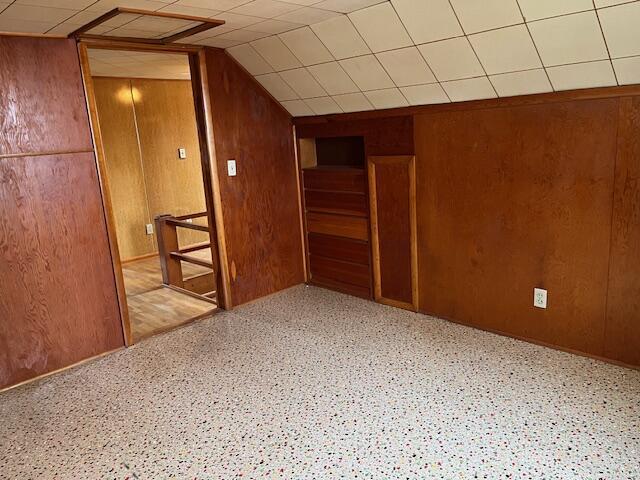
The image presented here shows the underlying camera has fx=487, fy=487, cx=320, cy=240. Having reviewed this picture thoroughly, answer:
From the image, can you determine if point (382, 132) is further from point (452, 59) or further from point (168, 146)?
point (168, 146)

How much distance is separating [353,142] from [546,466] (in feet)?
9.29

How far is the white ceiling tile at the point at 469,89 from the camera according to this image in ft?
9.10

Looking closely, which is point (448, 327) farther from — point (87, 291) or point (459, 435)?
point (87, 291)

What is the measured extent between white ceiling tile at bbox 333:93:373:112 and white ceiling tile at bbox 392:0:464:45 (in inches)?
32.1

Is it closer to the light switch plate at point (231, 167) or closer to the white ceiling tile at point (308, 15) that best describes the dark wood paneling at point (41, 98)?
the light switch plate at point (231, 167)

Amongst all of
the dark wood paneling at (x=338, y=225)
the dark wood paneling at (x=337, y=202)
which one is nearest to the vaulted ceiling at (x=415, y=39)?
the dark wood paneling at (x=337, y=202)

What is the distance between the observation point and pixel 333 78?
3.39m

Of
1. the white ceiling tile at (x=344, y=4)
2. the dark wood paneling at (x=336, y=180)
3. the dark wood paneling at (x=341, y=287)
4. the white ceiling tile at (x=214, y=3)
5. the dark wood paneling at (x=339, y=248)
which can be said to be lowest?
the dark wood paneling at (x=341, y=287)

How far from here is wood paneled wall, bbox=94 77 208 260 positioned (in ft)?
17.9

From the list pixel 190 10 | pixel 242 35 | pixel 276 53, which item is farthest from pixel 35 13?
pixel 276 53

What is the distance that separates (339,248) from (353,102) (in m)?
1.23

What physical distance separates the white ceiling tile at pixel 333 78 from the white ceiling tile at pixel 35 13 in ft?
5.04

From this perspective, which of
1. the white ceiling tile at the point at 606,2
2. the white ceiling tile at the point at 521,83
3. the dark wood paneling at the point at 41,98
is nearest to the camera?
the white ceiling tile at the point at 606,2

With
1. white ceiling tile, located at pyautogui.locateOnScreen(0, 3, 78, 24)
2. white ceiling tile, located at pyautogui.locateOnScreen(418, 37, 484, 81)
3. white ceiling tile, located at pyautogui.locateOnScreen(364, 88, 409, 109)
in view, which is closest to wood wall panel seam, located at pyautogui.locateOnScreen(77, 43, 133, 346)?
white ceiling tile, located at pyautogui.locateOnScreen(0, 3, 78, 24)
